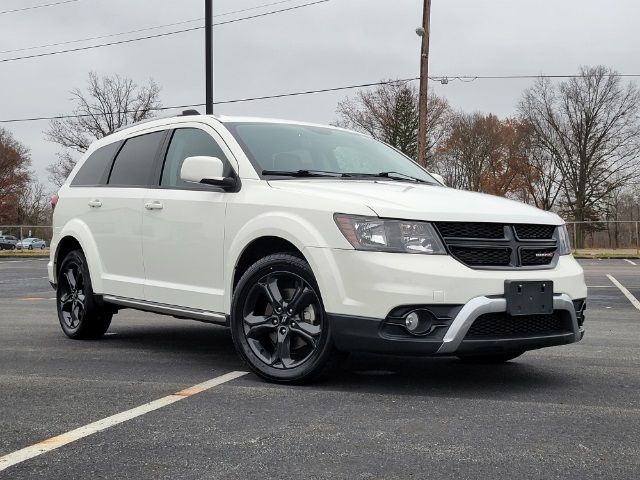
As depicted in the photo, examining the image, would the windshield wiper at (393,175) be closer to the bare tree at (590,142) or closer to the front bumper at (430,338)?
the front bumper at (430,338)

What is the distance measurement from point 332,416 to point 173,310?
2.22 meters

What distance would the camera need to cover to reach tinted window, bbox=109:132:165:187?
6672 mm

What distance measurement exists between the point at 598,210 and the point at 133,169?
50.3 metres

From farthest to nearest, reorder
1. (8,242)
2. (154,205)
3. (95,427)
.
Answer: (8,242) < (154,205) < (95,427)

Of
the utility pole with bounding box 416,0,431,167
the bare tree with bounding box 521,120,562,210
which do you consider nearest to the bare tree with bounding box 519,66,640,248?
the bare tree with bounding box 521,120,562,210

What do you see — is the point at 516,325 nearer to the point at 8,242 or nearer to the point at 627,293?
the point at 627,293

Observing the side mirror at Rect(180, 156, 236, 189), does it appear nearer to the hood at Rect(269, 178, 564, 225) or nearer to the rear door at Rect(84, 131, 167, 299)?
the hood at Rect(269, 178, 564, 225)

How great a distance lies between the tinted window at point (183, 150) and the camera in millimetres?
6070

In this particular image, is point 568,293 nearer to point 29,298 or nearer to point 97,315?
point 97,315

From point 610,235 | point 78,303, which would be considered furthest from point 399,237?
point 610,235

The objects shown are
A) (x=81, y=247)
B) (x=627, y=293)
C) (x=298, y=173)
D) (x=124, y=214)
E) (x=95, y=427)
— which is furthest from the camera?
(x=627, y=293)

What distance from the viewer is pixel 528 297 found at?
4.76 m

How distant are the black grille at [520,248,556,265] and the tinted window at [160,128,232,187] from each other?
229cm

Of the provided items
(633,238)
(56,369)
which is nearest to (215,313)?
(56,369)
